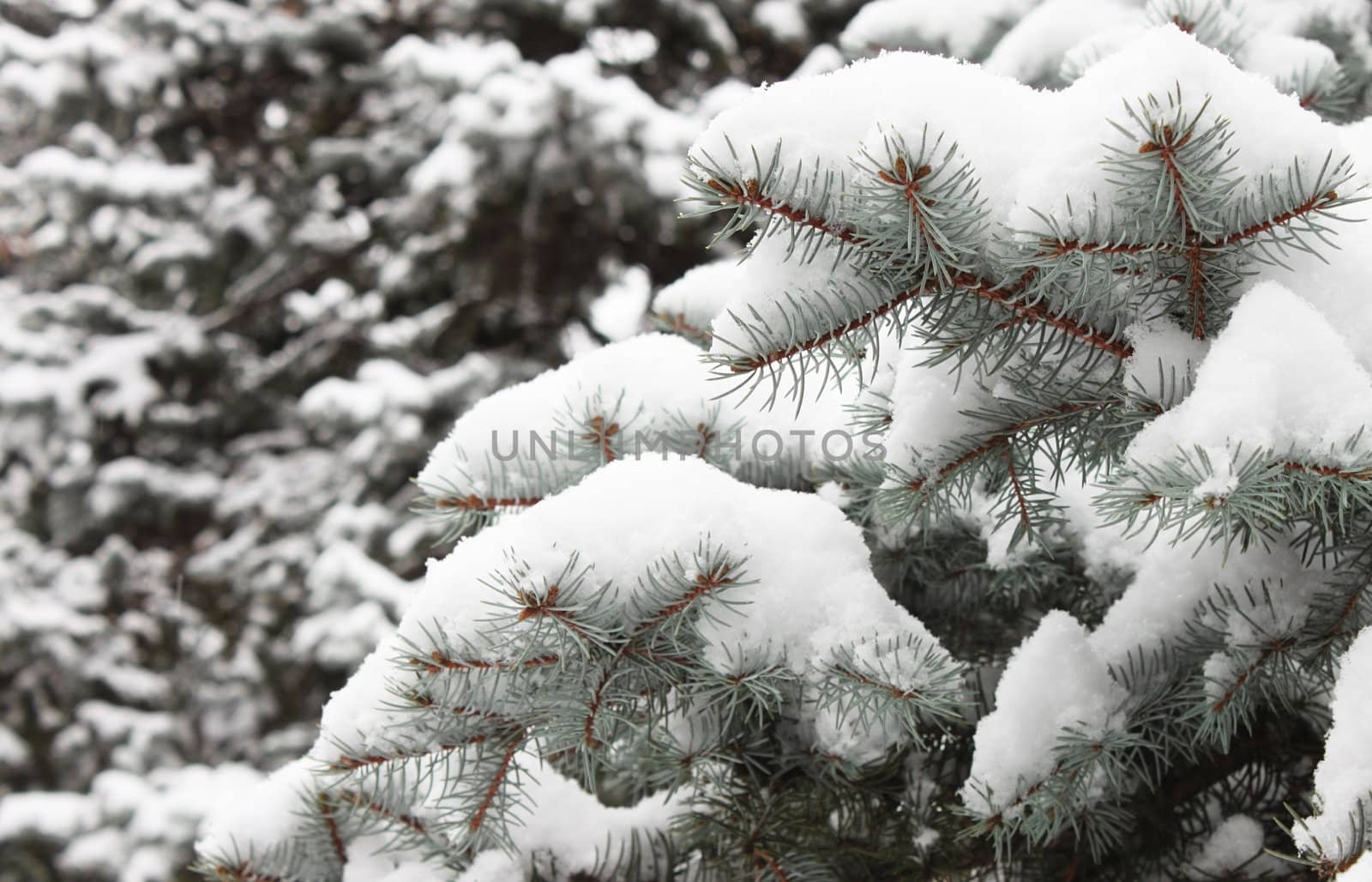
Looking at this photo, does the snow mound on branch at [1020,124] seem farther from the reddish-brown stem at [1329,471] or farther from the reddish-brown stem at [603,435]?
the reddish-brown stem at [603,435]

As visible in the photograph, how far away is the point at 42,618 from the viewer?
4.13 m

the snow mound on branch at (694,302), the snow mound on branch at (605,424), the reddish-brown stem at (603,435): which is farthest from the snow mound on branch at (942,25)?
the reddish-brown stem at (603,435)

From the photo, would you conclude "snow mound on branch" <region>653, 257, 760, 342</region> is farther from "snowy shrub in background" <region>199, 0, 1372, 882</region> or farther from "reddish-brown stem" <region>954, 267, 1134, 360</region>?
"reddish-brown stem" <region>954, 267, 1134, 360</region>

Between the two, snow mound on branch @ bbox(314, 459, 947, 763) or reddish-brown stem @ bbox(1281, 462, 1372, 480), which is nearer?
reddish-brown stem @ bbox(1281, 462, 1372, 480)

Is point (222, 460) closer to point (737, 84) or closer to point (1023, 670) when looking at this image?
point (737, 84)

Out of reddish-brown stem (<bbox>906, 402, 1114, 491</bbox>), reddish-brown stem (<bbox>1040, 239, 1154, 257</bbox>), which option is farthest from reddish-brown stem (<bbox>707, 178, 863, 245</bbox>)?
reddish-brown stem (<bbox>906, 402, 1114, 491</bbox>)

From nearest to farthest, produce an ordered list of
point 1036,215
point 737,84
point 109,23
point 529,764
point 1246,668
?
point 1036,215 < point 1246,668 < point 529,764 < point 737,84 < point 109,23

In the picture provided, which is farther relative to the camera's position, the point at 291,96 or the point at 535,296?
the point at 291,96

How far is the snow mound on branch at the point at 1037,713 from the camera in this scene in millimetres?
840

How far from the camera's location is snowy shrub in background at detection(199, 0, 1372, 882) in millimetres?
Answer: 685

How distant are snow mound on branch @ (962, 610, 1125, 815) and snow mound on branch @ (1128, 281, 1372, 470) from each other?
275 mm

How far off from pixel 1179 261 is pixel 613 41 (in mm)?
3482

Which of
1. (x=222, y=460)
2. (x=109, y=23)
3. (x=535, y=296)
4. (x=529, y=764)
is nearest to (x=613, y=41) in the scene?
(x=535, y=296)

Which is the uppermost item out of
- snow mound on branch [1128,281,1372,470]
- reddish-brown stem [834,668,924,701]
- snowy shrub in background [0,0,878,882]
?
snow mound on branch [1128,281,1372,470]
